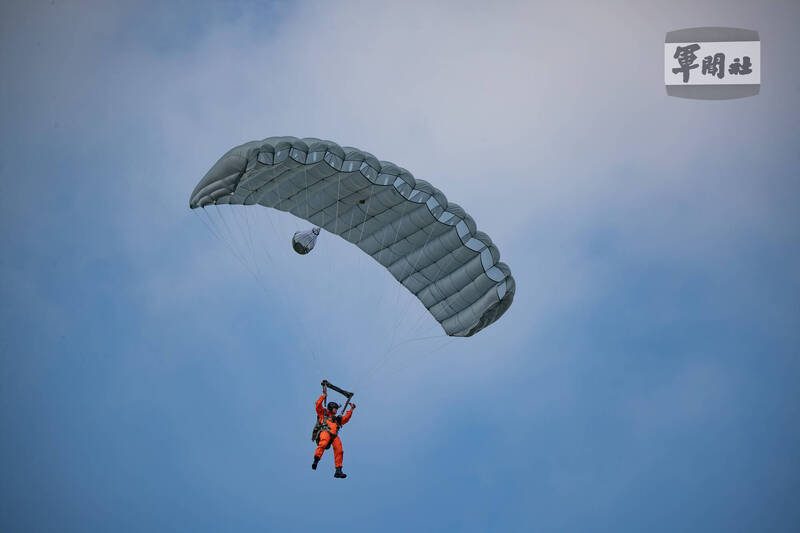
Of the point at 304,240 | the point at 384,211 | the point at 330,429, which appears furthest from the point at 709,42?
the point at 330,429

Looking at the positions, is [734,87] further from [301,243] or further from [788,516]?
[788,516]

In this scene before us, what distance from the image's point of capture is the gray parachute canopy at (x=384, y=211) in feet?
52.7

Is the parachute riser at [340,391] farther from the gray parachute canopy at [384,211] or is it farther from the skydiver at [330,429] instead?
the gray parachute canopy at [384,211]

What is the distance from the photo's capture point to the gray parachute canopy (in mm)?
16078

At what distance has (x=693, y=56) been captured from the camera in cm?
2188

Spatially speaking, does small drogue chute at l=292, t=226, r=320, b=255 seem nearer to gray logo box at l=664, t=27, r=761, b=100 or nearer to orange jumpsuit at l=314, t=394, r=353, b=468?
orange jumpsuit at l=314, t=394, r=353, b=468

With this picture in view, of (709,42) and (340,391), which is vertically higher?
(709,42)

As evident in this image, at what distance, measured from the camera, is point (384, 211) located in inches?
703

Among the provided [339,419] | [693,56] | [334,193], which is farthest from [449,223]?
[693,56]

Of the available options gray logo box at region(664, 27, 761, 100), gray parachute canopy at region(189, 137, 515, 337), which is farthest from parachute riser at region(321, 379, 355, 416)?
gray logo box at region(664, 27, 761, 100)

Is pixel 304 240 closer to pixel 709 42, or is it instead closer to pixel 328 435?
pixel 328 435

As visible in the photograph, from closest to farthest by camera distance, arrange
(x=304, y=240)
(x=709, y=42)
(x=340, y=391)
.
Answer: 1. (x=340, y=391)
2. (x=304, y=240)
3. (x=709, y=42)

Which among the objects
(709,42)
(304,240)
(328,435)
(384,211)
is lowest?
(328,435)

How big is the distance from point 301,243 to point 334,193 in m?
1.51
